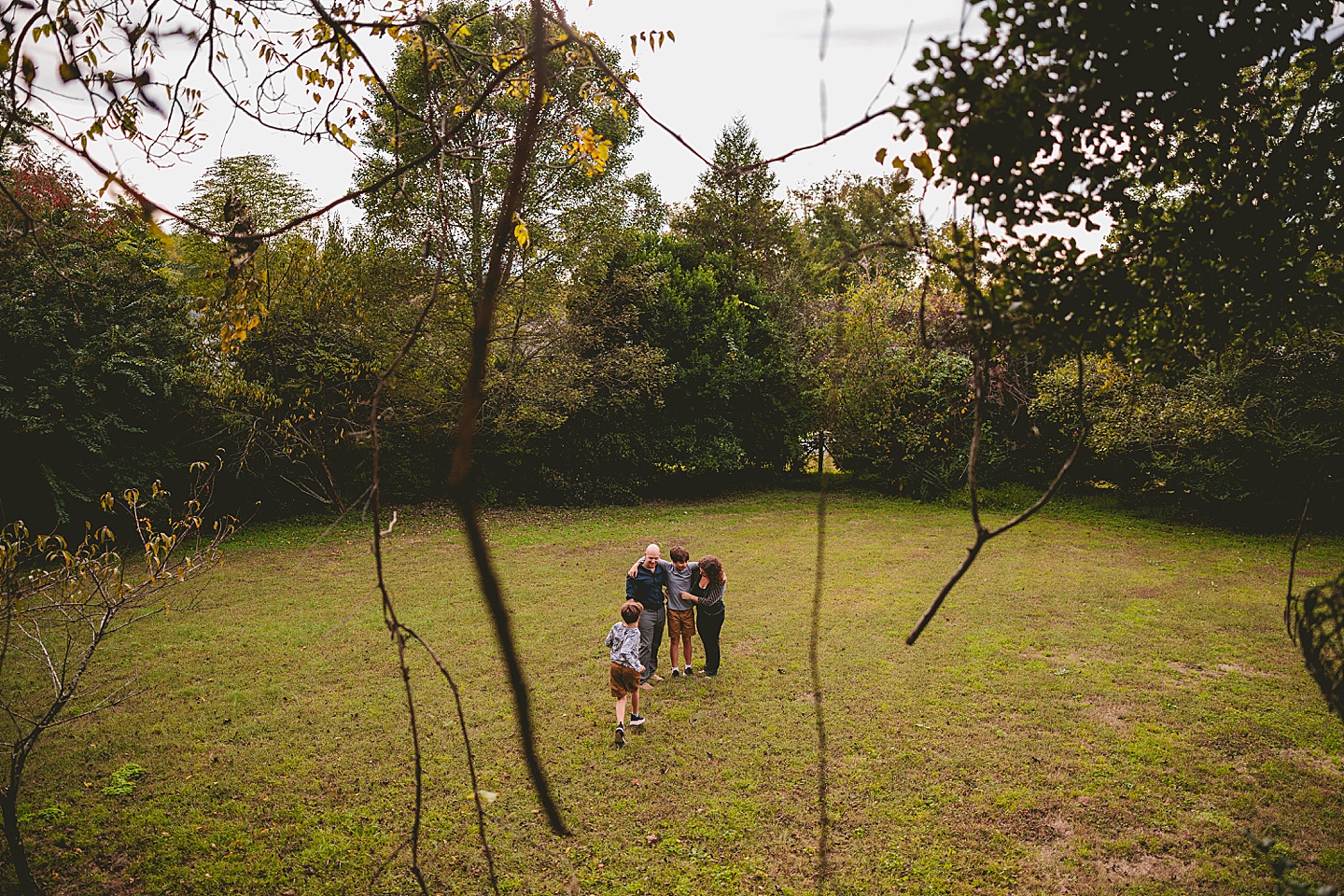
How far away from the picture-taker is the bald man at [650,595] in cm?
741

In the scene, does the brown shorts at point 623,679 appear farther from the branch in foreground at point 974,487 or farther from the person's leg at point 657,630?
the branch in foreground at point 974,487

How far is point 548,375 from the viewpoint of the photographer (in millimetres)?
16562

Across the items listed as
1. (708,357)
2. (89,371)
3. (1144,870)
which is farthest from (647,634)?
(708,357)

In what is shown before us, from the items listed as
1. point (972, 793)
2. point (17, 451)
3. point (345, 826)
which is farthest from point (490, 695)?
point (17, 451)

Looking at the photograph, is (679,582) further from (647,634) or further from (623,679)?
(623,679)

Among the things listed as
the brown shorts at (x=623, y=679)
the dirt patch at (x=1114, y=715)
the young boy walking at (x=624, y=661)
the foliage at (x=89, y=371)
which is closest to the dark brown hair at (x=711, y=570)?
the young boy walking at (x=624, y=661)

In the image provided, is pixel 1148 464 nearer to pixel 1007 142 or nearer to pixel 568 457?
pixel 568 457

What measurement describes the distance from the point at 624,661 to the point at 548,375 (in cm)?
1095

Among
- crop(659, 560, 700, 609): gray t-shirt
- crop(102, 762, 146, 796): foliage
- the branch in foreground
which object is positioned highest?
the branch in foreground

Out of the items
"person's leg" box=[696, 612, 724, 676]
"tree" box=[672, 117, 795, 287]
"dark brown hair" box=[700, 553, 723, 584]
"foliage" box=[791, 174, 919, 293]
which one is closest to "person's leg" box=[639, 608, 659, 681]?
"person's leg" box=[696, 612, 724, 676]

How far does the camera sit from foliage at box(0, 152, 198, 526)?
12.2 metres

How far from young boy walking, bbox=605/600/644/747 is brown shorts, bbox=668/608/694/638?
51.7 inches

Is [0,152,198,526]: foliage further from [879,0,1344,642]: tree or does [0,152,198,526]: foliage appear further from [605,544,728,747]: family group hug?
[879,0,1344,642]: tree

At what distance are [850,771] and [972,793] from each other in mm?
946
